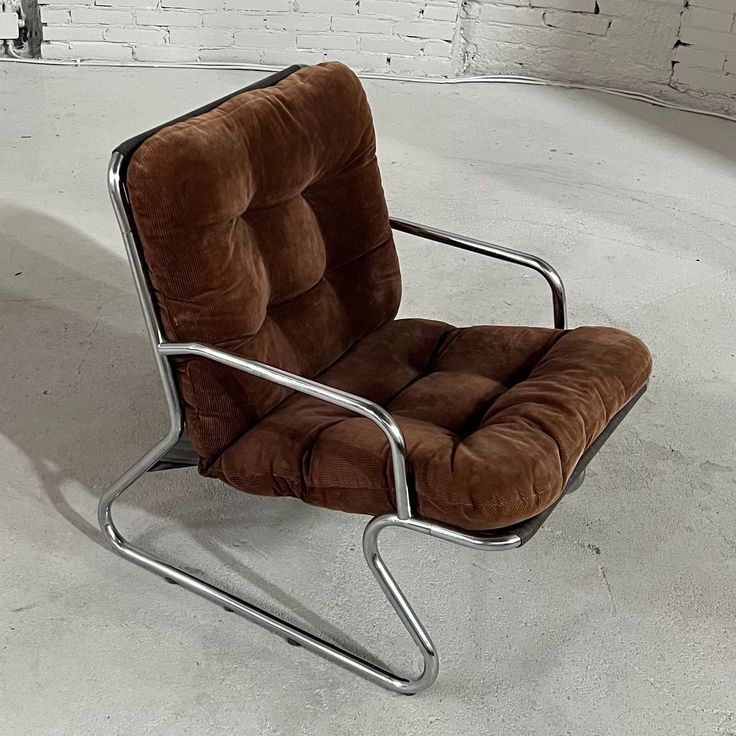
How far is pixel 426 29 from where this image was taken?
13.3ft

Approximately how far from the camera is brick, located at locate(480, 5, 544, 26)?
159 inches

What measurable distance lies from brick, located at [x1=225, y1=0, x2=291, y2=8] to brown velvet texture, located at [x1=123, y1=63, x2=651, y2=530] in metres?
2.32

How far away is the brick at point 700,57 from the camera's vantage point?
3.88 meters

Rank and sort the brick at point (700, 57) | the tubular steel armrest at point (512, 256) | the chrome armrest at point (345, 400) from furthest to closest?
the brick at point (700, 57) < the tubular steel armrest at point (512, 256) < the chrome armrest at point (345, 400)

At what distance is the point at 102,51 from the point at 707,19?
7.56 feet

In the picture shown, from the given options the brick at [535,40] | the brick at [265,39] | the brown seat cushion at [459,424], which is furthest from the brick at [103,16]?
the brown seat cushion at [459,424]

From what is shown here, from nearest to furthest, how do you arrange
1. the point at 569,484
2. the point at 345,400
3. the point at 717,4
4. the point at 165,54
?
the point at 345,400
the point at 569,484
the point at 717,4
the point at 165,54

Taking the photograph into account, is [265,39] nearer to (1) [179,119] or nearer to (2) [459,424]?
(1) [179,119]

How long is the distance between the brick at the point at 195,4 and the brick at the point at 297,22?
7.7 inches

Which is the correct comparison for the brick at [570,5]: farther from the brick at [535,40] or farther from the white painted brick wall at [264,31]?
the white painted brick wall at [264,31]

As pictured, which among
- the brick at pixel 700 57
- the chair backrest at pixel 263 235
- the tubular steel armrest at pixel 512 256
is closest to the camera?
the chair backrest at pixel 263 235

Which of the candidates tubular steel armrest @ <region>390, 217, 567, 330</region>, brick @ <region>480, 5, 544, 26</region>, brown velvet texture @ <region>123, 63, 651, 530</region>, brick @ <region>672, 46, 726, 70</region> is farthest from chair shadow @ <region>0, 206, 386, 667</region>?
brick @ <region>672, 46, 726, 70</region>

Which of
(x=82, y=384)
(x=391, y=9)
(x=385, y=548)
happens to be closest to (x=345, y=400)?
(x=385, y=548)

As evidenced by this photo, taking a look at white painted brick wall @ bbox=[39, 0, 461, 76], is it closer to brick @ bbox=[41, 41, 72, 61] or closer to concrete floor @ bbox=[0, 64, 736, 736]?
brick @ bbox=[41, 41, 72, 61]
